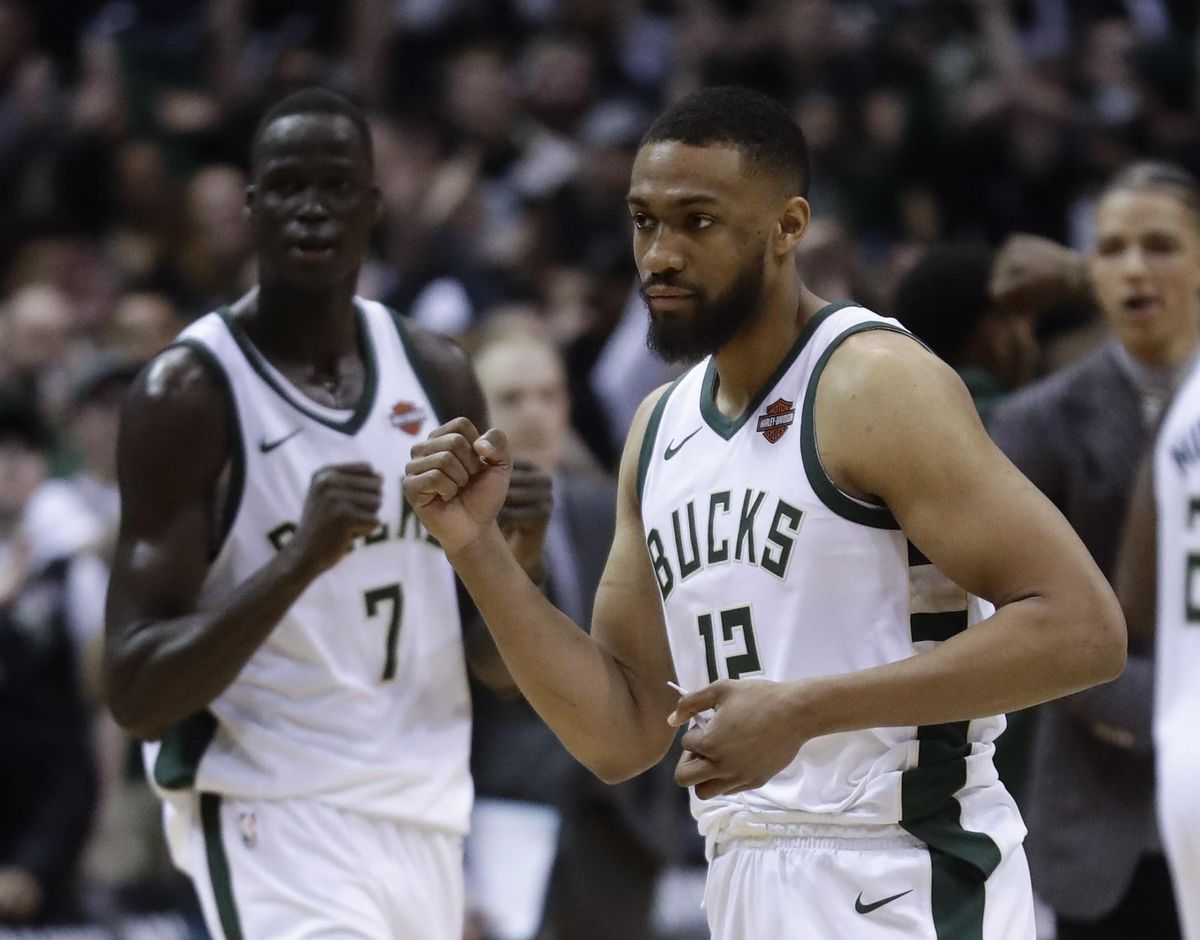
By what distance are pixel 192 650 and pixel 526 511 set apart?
78 centimetres

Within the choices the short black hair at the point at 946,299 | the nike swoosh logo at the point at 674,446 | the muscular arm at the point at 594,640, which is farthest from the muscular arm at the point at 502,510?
the short black hair at the point at 946,299

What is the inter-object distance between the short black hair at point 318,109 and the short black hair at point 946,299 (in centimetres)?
Result: 175

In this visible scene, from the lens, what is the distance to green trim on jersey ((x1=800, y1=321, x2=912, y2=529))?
11.8 feet

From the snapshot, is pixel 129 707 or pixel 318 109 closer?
pixel 129 707

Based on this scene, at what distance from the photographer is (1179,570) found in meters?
5.05

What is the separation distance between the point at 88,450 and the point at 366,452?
445 cm

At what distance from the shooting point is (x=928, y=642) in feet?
12.0

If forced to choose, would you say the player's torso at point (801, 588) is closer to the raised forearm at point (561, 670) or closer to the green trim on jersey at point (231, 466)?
the raised forearm at point (561, 670)

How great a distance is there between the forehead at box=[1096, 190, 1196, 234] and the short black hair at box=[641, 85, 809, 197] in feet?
7.53

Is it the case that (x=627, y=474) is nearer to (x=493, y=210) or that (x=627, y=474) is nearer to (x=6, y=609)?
(x=6, y=609)

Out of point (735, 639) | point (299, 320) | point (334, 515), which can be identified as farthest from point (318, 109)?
point (735, 639)

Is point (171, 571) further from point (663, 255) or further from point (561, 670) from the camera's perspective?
point (663, 255)

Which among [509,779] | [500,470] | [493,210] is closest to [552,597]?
[509,779]

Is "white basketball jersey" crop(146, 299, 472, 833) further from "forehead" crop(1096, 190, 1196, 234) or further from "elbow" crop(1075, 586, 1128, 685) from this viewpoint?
"forehead" crop(1096, 190, 1196, 234)
